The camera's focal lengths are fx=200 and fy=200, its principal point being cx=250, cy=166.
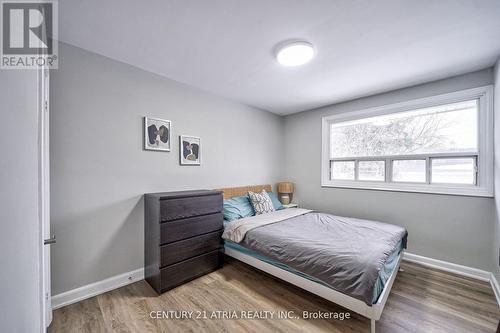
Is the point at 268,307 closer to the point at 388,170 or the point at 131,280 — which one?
the point at 131,280

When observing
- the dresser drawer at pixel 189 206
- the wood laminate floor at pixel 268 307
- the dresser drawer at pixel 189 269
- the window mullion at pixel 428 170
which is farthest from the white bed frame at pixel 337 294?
the window mullion at pixel 428 170

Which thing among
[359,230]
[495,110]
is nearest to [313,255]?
[359,230]

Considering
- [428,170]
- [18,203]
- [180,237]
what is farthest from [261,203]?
[18,203]

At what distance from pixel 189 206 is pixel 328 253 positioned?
1.50 m

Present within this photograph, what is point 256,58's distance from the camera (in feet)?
7.05

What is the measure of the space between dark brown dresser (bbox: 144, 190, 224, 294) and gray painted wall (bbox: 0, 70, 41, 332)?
1437 mm

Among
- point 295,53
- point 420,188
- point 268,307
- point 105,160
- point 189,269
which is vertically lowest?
point 268,307

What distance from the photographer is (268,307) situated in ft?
6.05

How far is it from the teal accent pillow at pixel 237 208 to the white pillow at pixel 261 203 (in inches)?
2.8

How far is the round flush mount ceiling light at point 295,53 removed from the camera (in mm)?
1889

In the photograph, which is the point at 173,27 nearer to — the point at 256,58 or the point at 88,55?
the point at 256,58

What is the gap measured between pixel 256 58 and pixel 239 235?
200 centimetres

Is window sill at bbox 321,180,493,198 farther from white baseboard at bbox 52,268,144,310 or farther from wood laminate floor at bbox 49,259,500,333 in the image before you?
white baseboard at bbox 52,268,144,310

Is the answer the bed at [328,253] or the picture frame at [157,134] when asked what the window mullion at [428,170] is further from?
the picture frame at [157,134]
